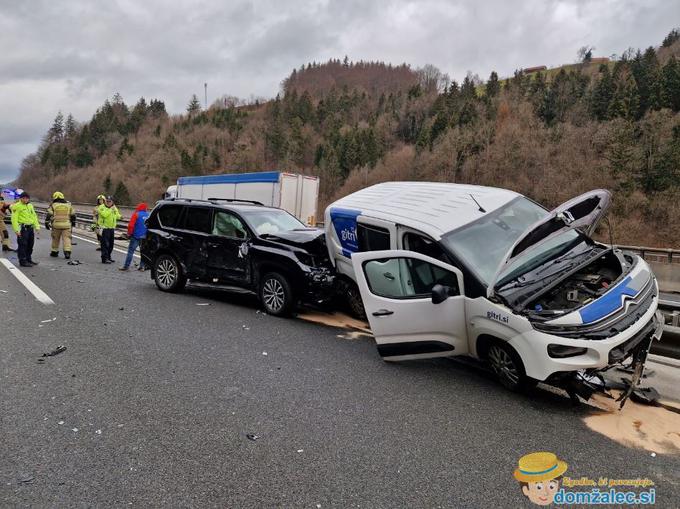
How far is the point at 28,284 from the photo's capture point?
934 centimetres

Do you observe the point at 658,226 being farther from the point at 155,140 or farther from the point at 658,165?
the point at 155,140

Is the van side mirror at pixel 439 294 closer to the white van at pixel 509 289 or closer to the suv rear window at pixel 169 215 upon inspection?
the white van at pixel 509 289

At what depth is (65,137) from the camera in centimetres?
11925

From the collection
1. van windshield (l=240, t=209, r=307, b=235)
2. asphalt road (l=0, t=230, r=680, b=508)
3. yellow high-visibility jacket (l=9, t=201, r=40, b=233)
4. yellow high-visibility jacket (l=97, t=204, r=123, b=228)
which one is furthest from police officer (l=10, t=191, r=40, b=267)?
van windshield (l=240, t=209, r=307, b=235)

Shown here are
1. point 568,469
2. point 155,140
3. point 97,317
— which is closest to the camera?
point 568,469

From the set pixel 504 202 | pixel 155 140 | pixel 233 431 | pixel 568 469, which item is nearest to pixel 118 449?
pixel 233 431

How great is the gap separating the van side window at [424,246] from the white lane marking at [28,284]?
20.0 feet

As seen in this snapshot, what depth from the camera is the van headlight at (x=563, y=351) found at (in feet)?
12.1

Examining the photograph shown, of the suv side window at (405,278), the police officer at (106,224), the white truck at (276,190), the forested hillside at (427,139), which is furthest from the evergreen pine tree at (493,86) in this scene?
the suv side window at (405,278)

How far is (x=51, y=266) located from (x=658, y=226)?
145 ft

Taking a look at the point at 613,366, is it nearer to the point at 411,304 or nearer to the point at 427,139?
the point at 411,304

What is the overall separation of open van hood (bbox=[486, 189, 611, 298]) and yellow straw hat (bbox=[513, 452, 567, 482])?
4.80ft

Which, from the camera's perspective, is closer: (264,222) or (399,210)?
(399,210)

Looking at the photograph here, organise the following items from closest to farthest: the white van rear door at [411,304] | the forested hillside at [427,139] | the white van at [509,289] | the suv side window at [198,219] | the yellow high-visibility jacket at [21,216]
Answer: the white van at [509,289] → the white van rear door at [411,304] → the suv side window at [198,219] → the yellow high-visibility jacket at [21,216] → the forested hillside at [427,139]
